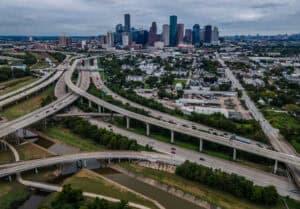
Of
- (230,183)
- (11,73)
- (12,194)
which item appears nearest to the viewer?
(12,194)

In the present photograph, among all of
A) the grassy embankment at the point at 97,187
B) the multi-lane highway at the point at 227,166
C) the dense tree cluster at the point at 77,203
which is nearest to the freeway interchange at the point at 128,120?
the multi-lane highway at the point at 227,166

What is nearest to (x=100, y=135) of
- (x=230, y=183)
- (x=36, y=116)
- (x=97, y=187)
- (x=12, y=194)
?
(x=97, y=187)

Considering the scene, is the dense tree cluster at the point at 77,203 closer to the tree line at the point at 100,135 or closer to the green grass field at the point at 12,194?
the green grass field at the point at 12,194

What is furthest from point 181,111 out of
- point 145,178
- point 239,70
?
point 239,70

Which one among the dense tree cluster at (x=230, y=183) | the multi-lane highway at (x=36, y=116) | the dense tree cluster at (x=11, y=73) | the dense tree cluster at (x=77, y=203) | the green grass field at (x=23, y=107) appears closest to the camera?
the dense tree cluster at (x=77, y=203)

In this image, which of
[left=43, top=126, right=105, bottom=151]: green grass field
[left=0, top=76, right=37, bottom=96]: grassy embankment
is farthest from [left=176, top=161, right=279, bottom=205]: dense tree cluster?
[left=0, top=76, right=37, bottom=96]: grassy embankment

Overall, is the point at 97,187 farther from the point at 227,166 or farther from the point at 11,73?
the point at 11,73

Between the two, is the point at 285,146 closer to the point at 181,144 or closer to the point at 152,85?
the point at 181,144
